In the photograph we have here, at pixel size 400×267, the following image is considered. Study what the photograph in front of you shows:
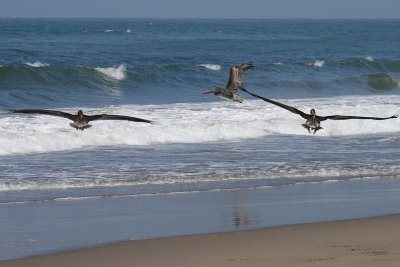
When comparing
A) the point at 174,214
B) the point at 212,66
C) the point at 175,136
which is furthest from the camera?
the point at 212,66

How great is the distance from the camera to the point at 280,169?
1405cm

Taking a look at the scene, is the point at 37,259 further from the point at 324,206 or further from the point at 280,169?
the point at 280,169

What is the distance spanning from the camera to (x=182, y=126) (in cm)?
1900

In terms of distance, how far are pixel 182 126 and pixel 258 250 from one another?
10504 millimetres

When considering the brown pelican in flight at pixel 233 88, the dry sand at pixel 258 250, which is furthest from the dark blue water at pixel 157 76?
the dry sand at pixel 258 250

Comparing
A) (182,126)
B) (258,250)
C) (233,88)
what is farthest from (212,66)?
(258,250)

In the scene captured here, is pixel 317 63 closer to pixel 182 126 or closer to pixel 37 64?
pixel 37 64

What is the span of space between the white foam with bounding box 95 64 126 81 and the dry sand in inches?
835

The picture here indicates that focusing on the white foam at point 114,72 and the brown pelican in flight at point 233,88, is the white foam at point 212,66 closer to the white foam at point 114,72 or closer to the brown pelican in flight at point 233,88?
the white foam at point 114,72

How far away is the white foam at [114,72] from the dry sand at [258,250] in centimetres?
2121

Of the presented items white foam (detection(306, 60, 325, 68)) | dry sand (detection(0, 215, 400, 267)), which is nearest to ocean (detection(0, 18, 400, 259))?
dry sand (detection(0, 215, 400, 267))

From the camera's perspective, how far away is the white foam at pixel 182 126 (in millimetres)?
16953

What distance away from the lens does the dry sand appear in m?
8.14

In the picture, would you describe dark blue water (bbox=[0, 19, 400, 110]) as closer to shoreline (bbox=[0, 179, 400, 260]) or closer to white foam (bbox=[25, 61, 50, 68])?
white foam (bbox=[25, 61, 50, 68])
